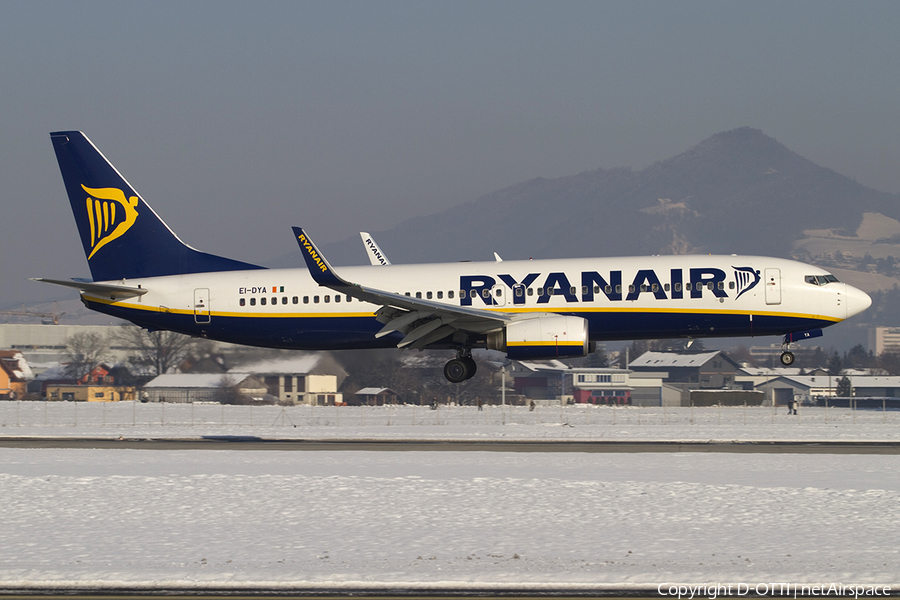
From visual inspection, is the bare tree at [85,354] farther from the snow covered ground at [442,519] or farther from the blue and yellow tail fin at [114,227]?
the snow covered ground at [442,519]

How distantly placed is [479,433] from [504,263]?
9.89 metres

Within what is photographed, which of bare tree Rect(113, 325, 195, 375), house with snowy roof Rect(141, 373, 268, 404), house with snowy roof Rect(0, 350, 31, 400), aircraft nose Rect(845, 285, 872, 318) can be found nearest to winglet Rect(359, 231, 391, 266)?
aircraft nose Rect(845, 285, 872, 318)

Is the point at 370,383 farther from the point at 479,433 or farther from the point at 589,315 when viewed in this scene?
the point at 589,315

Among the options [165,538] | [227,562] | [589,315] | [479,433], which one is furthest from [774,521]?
[479,433]

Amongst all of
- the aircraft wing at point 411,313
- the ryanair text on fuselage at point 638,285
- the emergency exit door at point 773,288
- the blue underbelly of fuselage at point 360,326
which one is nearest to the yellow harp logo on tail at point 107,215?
the blue underbelly of fuselage at point 360,326

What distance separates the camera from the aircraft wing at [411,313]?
103 ft

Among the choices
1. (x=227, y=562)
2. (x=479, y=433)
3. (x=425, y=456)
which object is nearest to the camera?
(x=227, y=562)

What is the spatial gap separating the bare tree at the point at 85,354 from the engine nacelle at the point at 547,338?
197 ft

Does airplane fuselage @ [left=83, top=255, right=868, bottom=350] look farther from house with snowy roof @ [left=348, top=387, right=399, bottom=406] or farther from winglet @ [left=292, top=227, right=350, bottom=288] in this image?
house with snowy roof @ [left=348, top=387, right=399, bottom=406]

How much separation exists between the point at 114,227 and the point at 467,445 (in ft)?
60.4

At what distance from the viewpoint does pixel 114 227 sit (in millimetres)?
39938

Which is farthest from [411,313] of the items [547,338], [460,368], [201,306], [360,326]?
[201,306]

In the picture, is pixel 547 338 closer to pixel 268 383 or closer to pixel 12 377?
pixel 268 383

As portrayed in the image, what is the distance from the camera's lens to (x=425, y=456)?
30750 mm
